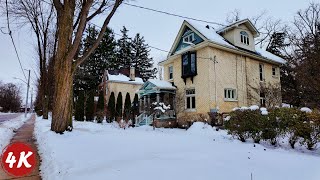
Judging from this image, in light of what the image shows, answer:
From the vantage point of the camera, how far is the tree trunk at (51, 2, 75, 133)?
11502mm

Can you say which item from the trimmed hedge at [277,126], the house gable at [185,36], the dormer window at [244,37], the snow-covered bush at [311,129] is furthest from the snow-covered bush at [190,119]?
the snow-covered bush at [311,129]

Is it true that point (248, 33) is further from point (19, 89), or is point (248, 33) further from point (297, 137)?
point (19, 89)

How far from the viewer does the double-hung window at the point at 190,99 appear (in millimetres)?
21031

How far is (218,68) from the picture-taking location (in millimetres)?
20125

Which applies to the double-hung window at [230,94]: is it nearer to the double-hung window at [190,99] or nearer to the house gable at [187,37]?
the double-hung window at [190,99]

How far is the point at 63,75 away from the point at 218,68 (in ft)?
40.4

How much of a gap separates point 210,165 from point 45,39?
80.0 feet

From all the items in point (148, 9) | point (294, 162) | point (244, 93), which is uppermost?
point (148, 9)

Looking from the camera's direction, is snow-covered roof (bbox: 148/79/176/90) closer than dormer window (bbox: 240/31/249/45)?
Yes

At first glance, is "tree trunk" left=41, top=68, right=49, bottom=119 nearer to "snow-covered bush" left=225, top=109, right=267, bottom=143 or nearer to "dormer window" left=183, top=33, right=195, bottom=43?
"dormer window" left=183, top=33, right=195, bottom=43

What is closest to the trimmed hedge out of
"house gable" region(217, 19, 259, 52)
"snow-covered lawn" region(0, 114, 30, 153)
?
"snow-covered lawn" region(0, 114, 30, 153)

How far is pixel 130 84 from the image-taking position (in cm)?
4047

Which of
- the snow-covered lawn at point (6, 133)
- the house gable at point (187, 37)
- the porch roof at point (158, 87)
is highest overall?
the house gable at point (187, 37)

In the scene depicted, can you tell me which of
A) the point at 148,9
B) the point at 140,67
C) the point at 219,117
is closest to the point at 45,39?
the point at 148,9
